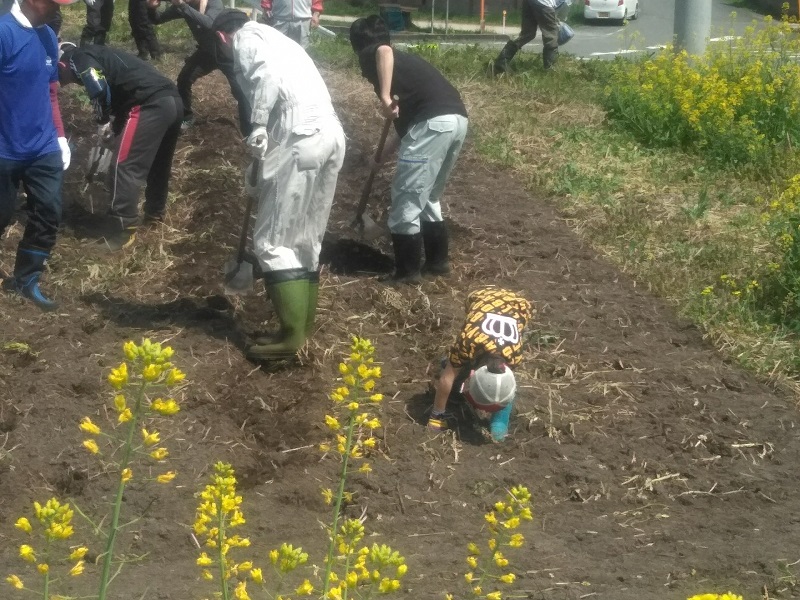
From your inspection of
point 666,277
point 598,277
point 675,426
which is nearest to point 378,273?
point 598,277

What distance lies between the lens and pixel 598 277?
269 inches

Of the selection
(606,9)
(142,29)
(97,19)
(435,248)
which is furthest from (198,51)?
(606,9)

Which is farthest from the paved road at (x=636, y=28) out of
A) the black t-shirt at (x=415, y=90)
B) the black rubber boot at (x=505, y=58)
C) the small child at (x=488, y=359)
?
the small child at (x=488, y=359)

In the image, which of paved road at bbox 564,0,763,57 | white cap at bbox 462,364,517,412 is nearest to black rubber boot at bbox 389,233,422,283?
white cap at bbox 462,364,517,412

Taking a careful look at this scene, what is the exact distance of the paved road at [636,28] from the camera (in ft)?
67.9

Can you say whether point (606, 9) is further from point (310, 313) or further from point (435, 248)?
point (310, 313)

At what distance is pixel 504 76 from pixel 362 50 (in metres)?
5.37

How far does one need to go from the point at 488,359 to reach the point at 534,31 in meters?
7.47

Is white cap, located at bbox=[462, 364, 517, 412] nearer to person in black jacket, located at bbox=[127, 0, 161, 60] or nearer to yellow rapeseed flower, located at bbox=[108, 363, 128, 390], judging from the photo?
yellow rapeseed flower, located at bbox=[108, 363, 128, 390]

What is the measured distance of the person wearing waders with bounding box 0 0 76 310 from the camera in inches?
218

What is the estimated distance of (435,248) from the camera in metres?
6.55

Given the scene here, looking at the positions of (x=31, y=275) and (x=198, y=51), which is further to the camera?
(x=198, y=51)

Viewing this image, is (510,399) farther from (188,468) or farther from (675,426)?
(188,468)

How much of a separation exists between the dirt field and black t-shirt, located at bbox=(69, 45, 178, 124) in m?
0.86
